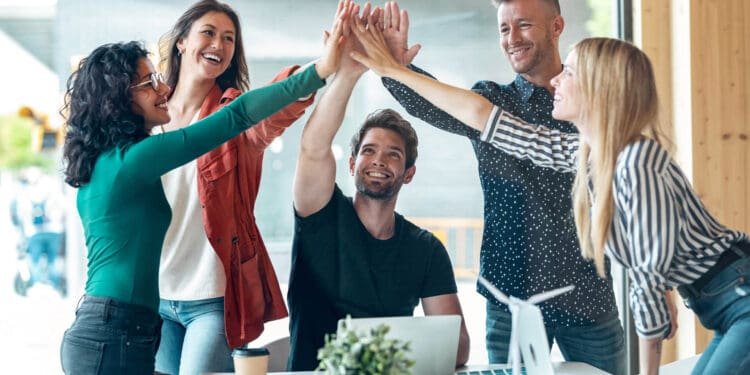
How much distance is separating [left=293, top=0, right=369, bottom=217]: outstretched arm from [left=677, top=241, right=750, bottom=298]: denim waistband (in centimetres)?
120

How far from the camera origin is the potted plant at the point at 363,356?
166cm

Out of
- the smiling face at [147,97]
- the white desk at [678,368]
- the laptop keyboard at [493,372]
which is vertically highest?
the smiling face at [147,97]

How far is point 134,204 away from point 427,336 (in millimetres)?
798

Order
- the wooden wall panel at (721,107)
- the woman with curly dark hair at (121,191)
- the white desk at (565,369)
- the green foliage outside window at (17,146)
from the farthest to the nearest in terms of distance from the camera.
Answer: the wooden wall panel at (721,107)
the green foliage outside window at (17,146)
the white desk at (565,369)
the woman with curly dark hair at (121,191)

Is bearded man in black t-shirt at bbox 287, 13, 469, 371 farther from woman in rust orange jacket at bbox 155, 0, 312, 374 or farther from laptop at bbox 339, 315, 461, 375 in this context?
laptop at bbox 339, 315, 461, 375

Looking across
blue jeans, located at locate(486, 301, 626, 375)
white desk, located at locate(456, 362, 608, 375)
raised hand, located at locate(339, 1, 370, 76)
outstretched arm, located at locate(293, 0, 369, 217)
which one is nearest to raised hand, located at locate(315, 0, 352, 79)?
raised hand, located at locate(339, 1, 370, 76)

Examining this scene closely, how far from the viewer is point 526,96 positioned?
3.07 m

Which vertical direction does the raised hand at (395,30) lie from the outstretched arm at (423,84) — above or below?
above

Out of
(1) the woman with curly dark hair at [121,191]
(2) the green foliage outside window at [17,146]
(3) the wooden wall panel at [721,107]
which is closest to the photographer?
(1) the woman with curly dark hair at [121,191]

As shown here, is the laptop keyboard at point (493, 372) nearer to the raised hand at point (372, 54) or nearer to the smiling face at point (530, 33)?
the raised hand at point (372, 54)

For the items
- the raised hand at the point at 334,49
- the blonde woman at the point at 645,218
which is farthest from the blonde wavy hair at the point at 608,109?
the raised hand at the point at 334,49

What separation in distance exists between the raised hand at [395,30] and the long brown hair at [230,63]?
49 cm

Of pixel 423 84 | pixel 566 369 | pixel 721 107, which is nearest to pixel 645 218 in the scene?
pixel 566 369

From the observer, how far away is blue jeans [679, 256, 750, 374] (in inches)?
79.0
